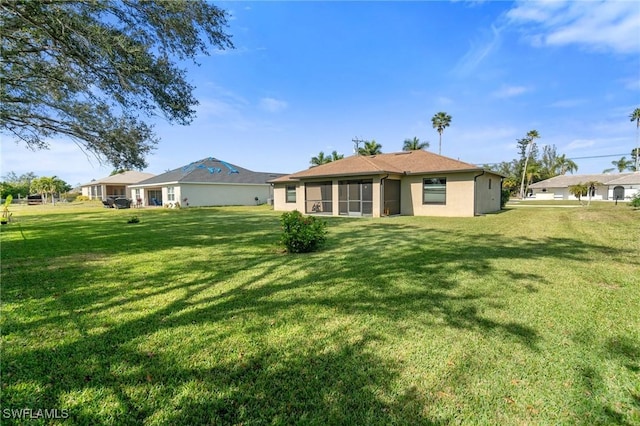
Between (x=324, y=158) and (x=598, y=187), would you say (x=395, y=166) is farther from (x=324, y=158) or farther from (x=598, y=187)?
(x=598, y=187)

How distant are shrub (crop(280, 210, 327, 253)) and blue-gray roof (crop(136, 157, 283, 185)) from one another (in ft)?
79.4

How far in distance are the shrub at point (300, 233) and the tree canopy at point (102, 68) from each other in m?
4.59

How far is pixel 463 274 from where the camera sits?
544cm

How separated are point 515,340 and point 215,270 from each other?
4.78 metres

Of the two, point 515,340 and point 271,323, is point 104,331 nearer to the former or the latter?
point 271,323

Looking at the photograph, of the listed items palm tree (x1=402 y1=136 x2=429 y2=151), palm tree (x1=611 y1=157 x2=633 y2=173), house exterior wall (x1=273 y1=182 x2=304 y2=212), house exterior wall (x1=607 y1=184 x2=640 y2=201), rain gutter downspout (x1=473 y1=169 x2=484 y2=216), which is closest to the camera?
rain gutter downspout (x1=473 y1=169 x2=484 y2=216)

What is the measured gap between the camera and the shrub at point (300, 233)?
7.32 m

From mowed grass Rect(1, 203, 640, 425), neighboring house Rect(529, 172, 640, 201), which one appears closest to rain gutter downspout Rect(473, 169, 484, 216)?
mowed grass Rect(1, 203, 640, 425)

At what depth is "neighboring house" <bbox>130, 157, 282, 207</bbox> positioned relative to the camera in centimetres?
2897

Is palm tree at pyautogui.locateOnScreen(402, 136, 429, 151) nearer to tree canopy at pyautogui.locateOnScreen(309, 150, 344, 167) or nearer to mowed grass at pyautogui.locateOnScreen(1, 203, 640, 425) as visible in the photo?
tree canopy at pyautogui.locateOnScreen(309, 150, 344, 167)

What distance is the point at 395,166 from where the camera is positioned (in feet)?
62.6

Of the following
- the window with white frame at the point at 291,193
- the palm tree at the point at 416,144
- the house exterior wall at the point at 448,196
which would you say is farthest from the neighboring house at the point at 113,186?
the palm tree at the point at 416,144

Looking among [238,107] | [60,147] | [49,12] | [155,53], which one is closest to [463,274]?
[155,53]

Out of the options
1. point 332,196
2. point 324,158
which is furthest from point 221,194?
point 332,196
